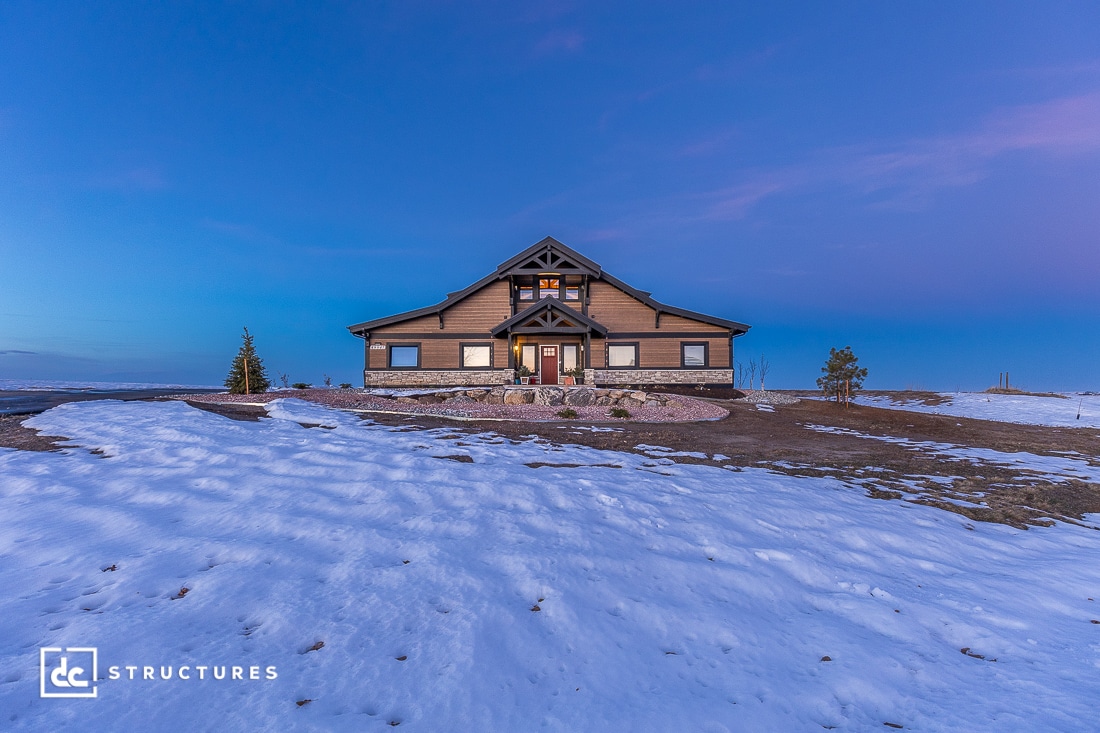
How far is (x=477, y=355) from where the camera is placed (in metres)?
26.1

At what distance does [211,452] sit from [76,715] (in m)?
5.18

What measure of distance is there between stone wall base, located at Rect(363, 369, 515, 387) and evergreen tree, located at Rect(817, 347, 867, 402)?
15.7 metres

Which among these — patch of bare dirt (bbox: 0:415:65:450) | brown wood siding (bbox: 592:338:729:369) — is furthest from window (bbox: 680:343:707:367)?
patch of bare dirt (bbox: 0:415:65:450)

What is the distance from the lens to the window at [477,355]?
2598 cm

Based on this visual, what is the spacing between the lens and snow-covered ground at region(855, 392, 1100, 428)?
58.2ft

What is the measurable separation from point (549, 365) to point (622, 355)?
434 centimetres

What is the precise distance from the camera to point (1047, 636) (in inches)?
124

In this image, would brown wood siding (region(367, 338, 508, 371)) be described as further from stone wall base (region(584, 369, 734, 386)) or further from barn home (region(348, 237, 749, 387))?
stone wall base (region(584, 369, 734, 386))

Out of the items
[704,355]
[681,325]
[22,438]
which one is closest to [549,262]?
[681,325]

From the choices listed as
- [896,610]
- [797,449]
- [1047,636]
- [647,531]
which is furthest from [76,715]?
[797,449]

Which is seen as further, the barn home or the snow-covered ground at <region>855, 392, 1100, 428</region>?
the barn home

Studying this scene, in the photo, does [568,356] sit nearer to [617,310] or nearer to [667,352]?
[617,310]

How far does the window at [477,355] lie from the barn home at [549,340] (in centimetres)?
6

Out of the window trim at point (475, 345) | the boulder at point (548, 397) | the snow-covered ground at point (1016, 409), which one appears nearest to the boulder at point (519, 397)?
the boulder at point (548, 397)
